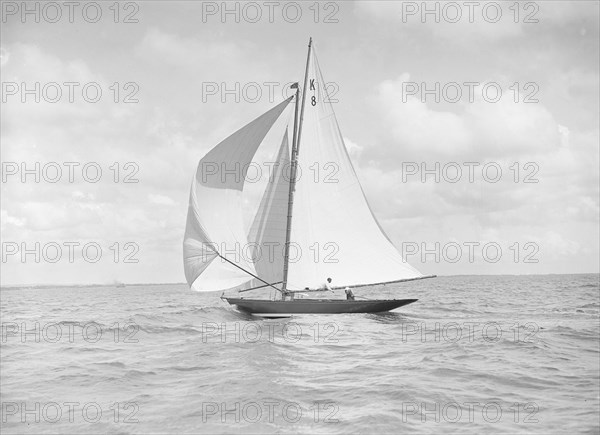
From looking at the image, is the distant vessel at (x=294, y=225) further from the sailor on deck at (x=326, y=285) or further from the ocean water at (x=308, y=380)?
the ocean water at (x=308, y=380)

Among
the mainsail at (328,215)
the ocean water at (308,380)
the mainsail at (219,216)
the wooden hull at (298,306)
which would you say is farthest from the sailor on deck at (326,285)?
the mainsail at (219,216)

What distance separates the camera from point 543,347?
21.0 m

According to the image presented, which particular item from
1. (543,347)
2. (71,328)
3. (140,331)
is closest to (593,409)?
(543,347)

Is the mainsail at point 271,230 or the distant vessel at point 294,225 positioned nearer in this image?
the distant vessel at point 294,225

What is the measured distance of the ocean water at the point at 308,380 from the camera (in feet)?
38.2

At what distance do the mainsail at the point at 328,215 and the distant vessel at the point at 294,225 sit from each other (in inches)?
2.1

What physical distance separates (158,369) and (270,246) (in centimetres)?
1325

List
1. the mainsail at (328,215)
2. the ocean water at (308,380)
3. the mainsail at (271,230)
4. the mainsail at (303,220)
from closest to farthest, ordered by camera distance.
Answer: the ocean water at (308,380) → the mainsail at (303,220) → the mainsail at (271,230) → the mainsail at (328,215)

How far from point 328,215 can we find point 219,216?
6.12 m

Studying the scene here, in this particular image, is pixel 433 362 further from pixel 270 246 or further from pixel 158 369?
pixel 270 246

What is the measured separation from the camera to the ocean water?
38.2ft

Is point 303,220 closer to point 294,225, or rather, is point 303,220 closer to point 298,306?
point 294,225

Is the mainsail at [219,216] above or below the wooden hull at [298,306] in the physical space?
above

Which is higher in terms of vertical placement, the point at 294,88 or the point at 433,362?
the point at 294,88
